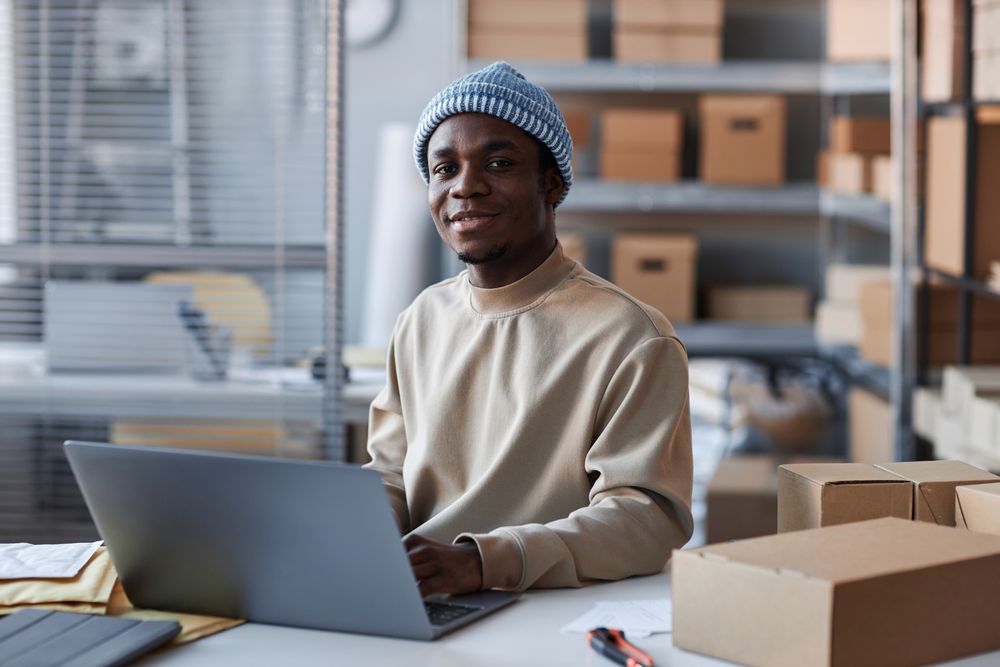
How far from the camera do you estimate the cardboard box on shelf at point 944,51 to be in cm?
356

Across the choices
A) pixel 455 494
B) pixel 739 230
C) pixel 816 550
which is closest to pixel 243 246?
pixel 455 494

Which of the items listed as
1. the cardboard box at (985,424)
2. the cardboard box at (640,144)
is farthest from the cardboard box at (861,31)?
the cardboard box at (985,424)

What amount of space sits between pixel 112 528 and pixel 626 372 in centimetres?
61

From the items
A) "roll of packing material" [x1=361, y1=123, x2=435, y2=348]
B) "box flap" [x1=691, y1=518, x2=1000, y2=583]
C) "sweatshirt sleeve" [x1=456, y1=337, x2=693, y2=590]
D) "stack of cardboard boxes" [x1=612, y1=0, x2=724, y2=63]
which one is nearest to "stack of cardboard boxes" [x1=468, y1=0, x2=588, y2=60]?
"stack of cardboard boxes" [x1=612, y1=0, x2=724, y2=63]

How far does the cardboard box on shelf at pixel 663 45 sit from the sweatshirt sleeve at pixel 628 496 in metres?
3.30

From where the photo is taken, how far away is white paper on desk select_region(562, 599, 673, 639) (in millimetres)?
1277

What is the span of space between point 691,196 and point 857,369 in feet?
2.91

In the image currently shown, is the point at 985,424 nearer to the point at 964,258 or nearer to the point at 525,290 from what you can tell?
the point at 964,258

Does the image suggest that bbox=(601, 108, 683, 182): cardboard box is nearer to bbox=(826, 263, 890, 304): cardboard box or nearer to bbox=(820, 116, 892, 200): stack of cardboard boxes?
bbox=(820, 116, 892, 200): stack of cardboard boxes

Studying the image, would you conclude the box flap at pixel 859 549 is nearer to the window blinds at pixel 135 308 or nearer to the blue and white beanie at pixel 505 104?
the blue and white beanie at pixel 505 104

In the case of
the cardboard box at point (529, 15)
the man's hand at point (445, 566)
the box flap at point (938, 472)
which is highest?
the cardboard box at point (529, 15)

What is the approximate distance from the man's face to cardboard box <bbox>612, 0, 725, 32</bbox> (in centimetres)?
315

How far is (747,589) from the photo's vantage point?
1.16 metres

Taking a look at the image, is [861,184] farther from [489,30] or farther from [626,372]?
[626,372]
